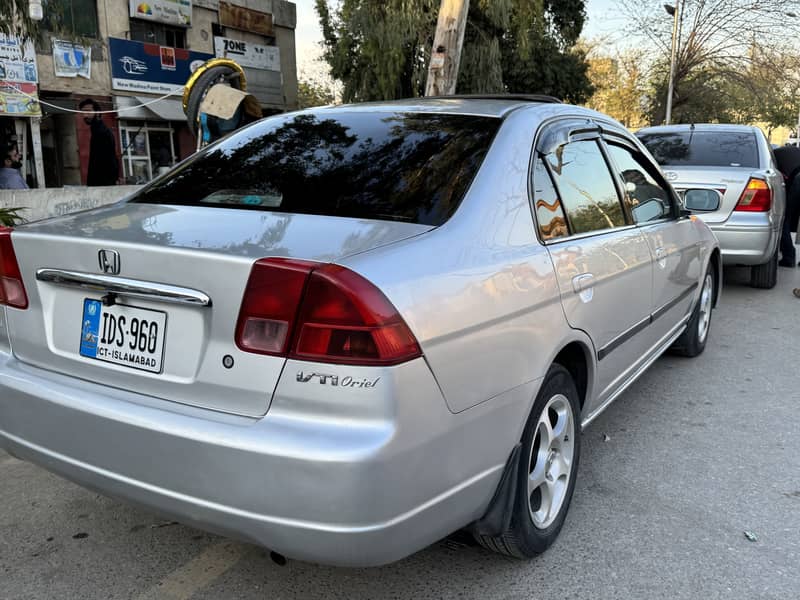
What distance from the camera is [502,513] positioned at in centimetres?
234

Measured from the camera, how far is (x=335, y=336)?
187 cm

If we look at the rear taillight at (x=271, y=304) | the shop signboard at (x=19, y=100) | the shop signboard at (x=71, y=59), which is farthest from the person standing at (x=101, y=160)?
the rear taillight at (x=271, y=304)

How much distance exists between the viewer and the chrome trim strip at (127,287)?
2.00m

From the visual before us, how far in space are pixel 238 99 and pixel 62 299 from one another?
5957 millimetres

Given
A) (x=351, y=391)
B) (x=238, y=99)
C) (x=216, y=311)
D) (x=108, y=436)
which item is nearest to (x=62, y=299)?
(x=108, y=436)

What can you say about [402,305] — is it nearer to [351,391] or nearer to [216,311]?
[351,391]

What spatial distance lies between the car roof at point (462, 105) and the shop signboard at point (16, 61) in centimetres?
1779

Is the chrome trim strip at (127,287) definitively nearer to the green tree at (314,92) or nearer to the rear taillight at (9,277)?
the rear taillight at (9,277)

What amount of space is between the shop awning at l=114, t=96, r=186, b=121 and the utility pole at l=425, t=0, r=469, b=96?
491 inches

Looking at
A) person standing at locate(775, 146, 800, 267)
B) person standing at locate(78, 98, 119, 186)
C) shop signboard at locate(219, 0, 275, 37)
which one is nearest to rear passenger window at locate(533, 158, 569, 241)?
person standing at locate(775, 146, 800, 267)

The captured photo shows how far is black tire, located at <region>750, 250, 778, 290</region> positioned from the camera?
25.3 feet

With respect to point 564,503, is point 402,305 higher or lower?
higher

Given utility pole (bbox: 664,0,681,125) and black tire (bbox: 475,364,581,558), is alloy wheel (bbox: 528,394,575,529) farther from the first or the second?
utility pole (bbox: 664,0,681,125)

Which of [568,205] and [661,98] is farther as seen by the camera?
[661,98]
